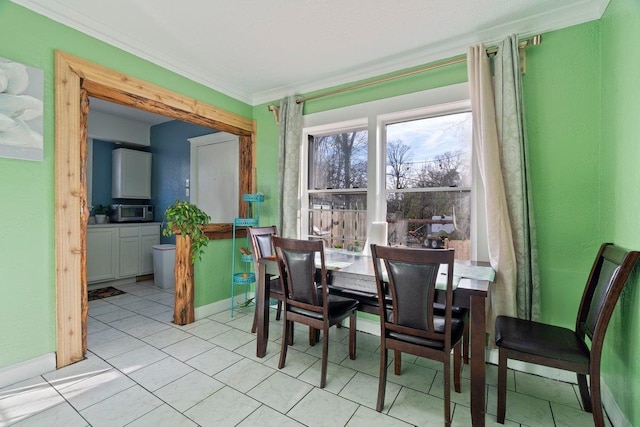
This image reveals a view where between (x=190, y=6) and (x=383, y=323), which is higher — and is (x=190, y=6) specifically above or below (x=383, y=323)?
above

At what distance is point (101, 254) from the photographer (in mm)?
4293

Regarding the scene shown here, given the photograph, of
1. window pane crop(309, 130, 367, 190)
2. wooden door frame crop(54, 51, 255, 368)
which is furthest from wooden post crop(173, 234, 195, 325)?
window pane crop(309, 130, 367, 190)

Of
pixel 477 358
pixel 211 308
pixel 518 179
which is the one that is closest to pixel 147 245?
pixel 211 308

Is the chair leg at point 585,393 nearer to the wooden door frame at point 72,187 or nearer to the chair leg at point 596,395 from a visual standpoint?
the chair leg at point 596,395

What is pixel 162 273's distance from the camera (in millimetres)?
4406

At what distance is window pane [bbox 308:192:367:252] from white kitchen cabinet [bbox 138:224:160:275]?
3.10 meters

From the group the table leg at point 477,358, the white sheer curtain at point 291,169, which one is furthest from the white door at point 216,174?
the table leg at point 477,358

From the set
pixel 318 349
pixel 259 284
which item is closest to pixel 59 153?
pixel 259 284

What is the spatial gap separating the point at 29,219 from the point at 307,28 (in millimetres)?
2542

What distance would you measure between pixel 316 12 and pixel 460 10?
1.06 meters

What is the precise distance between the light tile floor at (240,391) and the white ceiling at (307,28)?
264 cm

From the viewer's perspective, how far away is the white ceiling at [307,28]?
2.06m

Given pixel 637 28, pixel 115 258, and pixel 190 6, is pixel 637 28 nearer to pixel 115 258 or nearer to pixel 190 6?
pixel 190 6

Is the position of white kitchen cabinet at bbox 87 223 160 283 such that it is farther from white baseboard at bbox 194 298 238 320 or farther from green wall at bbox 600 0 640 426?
green wall at bbox 600 0 640 426
